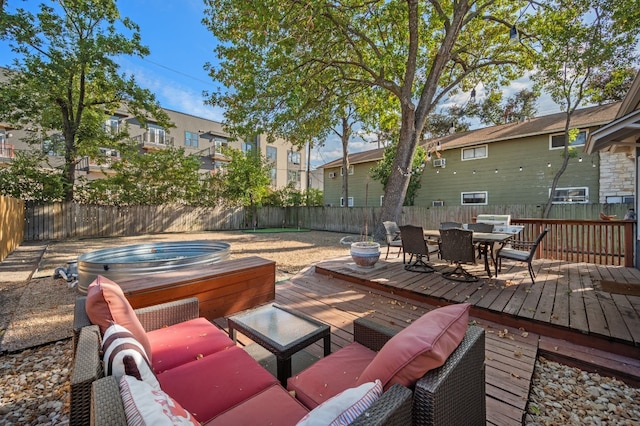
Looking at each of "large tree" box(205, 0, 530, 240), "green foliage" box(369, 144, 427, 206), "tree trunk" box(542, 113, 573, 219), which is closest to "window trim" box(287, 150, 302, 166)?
"green foliage" box(369, 144, 427, 206)

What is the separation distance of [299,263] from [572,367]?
527 centimetres

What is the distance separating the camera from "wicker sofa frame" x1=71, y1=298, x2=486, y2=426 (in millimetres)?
883

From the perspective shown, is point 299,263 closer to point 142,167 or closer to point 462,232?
point 462,232

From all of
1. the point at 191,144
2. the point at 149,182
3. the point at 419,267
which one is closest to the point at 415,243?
the point at 419,267

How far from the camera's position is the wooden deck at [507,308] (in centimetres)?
232

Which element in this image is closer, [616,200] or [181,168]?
[616,200]

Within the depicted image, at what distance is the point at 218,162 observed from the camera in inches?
1026

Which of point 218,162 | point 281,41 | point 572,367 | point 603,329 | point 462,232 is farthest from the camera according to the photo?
point 218,162

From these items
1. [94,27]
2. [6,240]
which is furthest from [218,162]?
[6,240]

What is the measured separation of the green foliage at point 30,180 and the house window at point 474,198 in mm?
18828

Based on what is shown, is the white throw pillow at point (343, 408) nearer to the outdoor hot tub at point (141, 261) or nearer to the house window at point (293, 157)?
the outdoor hot tub at point (141, 261)

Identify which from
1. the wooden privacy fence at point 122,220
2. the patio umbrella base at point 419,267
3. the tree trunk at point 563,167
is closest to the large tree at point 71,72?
the wooden privacy fence at point 122,220

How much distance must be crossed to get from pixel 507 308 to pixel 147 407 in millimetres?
3683

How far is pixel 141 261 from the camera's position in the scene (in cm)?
467
